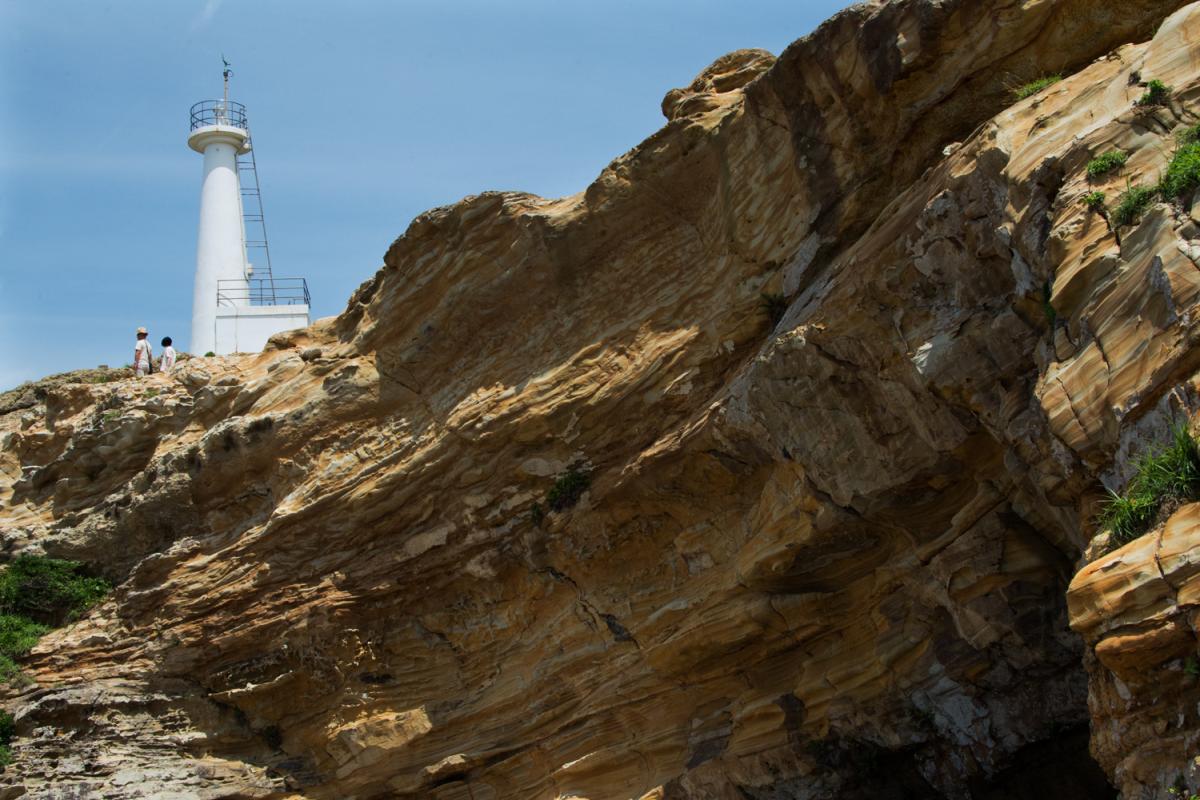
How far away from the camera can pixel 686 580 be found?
1457 centimetres

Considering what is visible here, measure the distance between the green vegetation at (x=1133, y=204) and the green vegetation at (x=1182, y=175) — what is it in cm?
9

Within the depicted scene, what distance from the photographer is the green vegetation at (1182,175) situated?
8.43 meters

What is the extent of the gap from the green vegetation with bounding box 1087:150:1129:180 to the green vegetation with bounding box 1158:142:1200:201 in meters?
0.44

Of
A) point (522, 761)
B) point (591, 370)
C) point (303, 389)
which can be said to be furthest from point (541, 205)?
point (522, 761)

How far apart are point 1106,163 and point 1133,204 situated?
1.94 feet

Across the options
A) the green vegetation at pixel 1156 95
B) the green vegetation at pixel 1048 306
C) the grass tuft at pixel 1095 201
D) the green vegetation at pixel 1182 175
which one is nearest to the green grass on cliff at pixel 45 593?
the green vegetation at pixel 1048 306

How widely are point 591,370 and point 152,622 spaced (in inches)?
286

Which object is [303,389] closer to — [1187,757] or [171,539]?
[171,539]

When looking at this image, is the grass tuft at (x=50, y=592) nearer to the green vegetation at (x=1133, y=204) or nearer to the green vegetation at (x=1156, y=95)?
the green vegetation at (x=1133, y=204)

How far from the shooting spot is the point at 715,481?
14.2m

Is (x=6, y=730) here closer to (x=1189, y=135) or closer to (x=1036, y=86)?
(x=1036, y=86)

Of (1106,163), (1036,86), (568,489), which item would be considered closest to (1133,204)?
(1106,163)

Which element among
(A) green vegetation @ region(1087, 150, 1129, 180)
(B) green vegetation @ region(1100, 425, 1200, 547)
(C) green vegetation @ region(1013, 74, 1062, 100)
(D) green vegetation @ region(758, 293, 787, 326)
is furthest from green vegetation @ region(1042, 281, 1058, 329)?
(D) green vegetation @ region(758, 293, 787, 326)

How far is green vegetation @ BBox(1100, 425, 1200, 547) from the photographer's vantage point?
24.3ft
